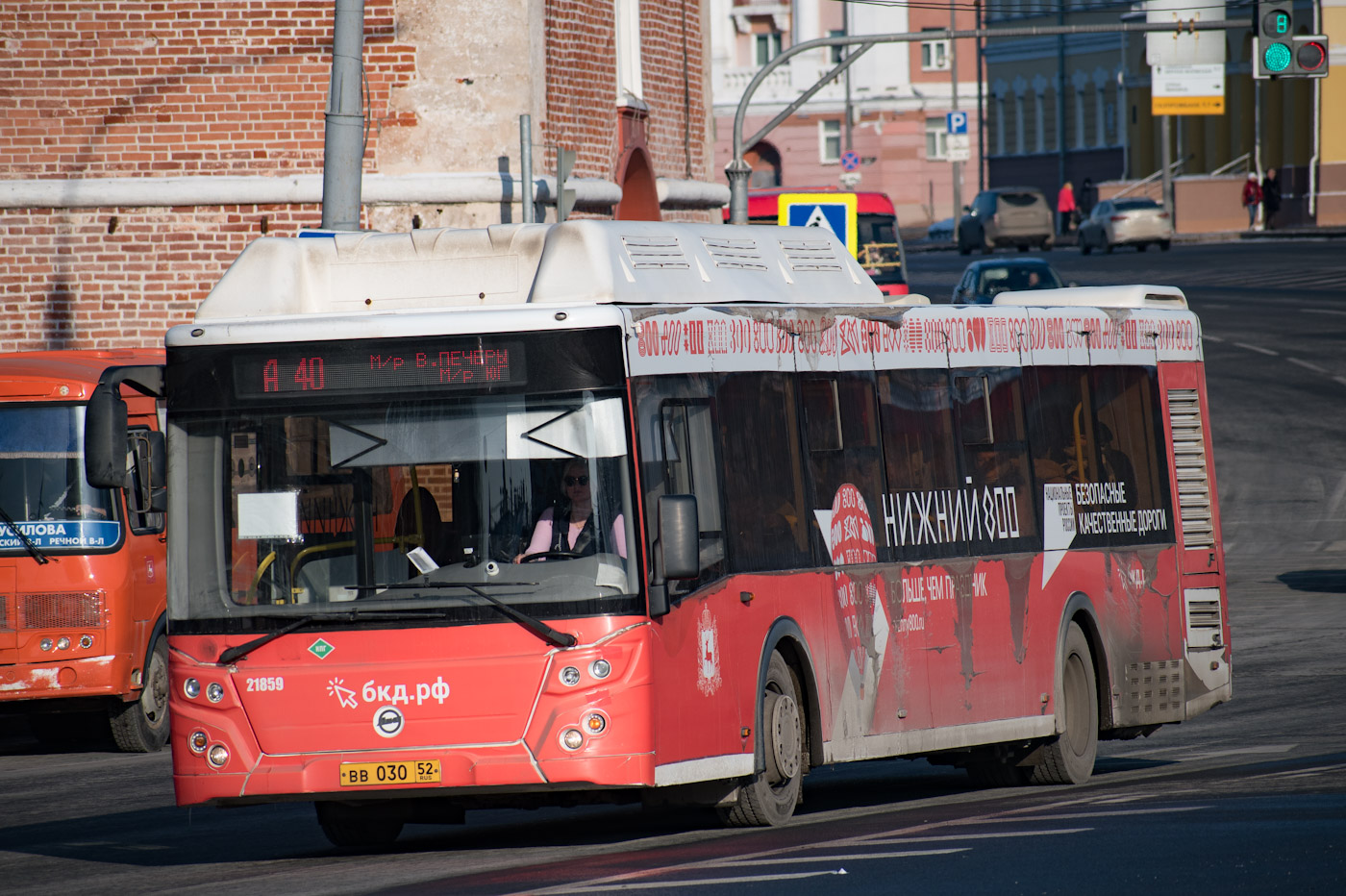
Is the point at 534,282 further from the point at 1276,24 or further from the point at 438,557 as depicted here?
the point at 1276,24

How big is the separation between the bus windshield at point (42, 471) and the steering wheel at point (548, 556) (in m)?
7.12

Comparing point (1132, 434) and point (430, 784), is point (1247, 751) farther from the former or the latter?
point (430, 784)

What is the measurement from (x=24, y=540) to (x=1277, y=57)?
1931 centimetres

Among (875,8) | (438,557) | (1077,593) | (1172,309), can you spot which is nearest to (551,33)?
(1172,309)

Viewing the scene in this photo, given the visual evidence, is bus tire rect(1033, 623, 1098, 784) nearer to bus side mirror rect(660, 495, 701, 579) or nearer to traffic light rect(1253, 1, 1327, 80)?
bus side mirror rect(660, 495, 701, 579)

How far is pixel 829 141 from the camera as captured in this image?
327 ft

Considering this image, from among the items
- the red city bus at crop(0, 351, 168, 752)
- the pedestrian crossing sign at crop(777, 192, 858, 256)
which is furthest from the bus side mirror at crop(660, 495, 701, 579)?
the pedestrian crossing sign at crop(777, 192, 858, 256)

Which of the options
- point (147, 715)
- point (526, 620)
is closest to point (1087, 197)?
point (147, 715)

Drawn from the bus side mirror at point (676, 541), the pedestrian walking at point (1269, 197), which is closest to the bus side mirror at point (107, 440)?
the bus side mirror at point (676, 541)

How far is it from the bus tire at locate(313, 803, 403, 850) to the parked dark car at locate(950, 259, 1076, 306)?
30352 mm

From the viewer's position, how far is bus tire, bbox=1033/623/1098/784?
43.4ft

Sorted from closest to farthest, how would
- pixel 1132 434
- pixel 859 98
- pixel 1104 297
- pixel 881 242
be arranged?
pixel 1132 434, pixel 1104 297, pixel 881 242, pixel 859 98

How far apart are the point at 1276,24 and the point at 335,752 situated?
23027 mm

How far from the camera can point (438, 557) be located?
379 inches
